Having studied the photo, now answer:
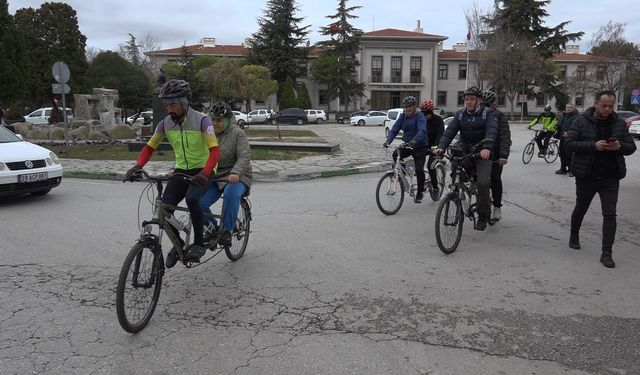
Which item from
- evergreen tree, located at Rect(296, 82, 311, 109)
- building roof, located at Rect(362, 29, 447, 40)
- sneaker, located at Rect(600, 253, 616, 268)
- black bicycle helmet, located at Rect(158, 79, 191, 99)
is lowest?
sneaker, located at Rect(600, 253, 616, 268)

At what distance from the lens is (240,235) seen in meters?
5.59

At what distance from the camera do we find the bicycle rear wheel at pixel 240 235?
5504 millimetres

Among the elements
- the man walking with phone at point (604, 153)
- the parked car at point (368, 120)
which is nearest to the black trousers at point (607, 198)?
the man walking with phone at point (604, 153)

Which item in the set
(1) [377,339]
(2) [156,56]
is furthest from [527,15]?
(1) [377,339]

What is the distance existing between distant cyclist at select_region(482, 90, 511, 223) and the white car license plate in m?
7.38

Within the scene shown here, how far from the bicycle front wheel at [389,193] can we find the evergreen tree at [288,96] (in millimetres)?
50194

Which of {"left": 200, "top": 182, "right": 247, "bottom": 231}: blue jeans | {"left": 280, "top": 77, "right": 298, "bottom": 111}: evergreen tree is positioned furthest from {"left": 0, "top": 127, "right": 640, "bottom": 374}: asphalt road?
{"left": 280, "top": 77, "right": 298, "bottom": 111}: evergreen tree

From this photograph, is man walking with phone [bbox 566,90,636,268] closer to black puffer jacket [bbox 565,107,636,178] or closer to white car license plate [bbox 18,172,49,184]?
black puffer jacket [bbox 565,107,636,178]

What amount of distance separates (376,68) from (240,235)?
6145 centimetres

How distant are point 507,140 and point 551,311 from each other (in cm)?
302

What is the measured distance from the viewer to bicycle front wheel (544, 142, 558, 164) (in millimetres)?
15609

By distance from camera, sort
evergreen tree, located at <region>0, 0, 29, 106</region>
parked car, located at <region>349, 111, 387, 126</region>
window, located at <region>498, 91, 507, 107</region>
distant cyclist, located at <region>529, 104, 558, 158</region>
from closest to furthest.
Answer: distant cyclist, located at <region>529, 104, 558, 158</region>
evergreen tree, located at <region>0, 0, 29, 106</region>
parked car, located at <region>349, 111, 387, 126</region>
window, located at <region>498, 91, 507, 107</region>

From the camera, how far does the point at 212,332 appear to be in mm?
3914

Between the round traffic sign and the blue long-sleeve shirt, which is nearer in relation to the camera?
the blue long-sleeve shirt
